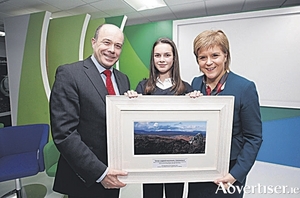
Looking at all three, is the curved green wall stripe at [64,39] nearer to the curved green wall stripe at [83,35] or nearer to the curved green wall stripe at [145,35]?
the curved green wall stripe at [83,35]

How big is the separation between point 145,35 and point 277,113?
2.57m

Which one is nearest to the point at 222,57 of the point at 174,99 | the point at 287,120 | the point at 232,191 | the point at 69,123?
the point at 174,99

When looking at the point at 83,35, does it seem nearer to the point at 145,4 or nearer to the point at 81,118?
the point at 145,4

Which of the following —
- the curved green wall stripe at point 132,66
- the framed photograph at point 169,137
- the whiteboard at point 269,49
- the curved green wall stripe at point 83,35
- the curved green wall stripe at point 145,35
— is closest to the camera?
the framed photograph at point 169,137

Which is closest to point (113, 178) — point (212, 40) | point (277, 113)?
point (212, 40)

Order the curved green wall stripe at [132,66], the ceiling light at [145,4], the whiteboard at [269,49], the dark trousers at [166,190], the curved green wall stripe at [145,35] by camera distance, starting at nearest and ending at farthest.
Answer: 1. the dark trousers at [166,190]
2. the whiteboard at [269,49]
3. the ceiling light at [145,4]
4. the curved green wall stripe at [145,35]
5. the curved green wall stripe at [132,66]

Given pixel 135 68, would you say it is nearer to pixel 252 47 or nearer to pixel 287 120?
pixel 252 47

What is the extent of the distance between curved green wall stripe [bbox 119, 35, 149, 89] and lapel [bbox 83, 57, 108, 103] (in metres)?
2.73

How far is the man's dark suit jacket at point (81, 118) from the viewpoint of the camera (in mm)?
1001

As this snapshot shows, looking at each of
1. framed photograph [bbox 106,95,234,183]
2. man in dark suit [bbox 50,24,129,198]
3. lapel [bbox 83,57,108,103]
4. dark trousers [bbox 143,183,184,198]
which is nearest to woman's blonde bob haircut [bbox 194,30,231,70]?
framed photograph [bbox 106,95,234,183]

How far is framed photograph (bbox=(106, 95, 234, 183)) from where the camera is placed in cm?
99

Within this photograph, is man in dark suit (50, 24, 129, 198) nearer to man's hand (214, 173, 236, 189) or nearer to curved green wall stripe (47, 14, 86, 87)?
man's hand (214, 173, 236, 189)

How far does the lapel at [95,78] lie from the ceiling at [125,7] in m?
2.50

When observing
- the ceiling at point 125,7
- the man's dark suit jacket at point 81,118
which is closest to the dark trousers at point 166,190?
the man's dark suit jacket at point 81,118
